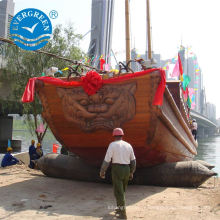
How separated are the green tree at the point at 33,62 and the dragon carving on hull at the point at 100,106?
6.78 metres

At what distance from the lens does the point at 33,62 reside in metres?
12.4

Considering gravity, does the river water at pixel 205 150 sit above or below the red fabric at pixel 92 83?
below

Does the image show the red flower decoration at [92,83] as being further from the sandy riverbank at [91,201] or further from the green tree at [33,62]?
the green tree at [33,62]

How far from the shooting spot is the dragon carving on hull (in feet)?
17.5

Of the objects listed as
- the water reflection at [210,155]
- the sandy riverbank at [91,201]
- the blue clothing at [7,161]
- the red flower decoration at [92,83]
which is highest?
the red flower decoration at [92,83]

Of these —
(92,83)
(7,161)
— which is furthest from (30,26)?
(7,161)

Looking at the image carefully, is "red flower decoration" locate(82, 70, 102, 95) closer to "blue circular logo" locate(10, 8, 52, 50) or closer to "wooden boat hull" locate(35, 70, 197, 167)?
"wooden boat hull" locate(35, 70, 197, 167)

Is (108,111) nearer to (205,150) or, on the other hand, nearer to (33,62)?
(33,62)

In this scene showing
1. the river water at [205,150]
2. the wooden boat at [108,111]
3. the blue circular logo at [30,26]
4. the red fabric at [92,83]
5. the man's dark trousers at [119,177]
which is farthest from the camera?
the river water at [205,150]

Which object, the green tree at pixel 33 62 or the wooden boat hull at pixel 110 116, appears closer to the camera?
the wooden boat hull at pixel 110 116

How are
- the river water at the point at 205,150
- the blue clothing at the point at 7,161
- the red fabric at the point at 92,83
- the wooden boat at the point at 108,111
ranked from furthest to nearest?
the river water at the point at 205,150 < the blue clothing at the point at 7,161 < the wooden boat at the point at 108,111 < the red fabric at the point at 92,83

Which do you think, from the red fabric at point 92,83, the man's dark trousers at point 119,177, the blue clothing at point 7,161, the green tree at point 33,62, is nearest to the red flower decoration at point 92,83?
the red fabric at point 92,83

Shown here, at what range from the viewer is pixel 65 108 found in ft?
19.0

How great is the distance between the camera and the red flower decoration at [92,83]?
5410 millimetres
